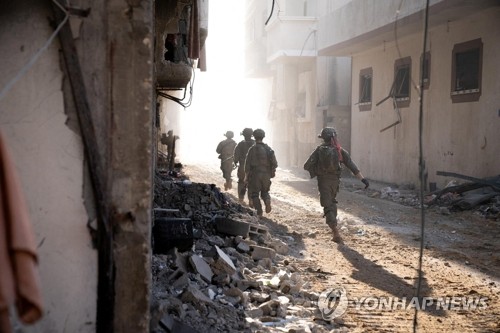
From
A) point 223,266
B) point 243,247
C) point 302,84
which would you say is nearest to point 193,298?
point 223,266

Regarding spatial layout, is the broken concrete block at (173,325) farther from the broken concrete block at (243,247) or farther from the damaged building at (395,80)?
the damaged building at (395,80)

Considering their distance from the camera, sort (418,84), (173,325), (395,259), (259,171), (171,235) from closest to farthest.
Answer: (173,325)
(171,235)
(395,259)
(259,171)
(418,84)

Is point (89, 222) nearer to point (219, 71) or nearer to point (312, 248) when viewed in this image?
point (312, 248)

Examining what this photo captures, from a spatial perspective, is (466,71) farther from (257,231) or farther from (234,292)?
(234,292)

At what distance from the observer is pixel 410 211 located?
11.4m

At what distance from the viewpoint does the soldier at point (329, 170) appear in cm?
831

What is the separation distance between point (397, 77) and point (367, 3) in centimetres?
240

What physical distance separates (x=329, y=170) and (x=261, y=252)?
2128mm

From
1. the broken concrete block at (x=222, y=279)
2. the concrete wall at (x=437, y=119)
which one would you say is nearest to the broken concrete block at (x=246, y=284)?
the broken concrete block at (x=222, y=279)

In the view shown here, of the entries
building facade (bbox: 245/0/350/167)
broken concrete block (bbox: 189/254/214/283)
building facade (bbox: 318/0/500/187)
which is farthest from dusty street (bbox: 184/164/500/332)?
building facade (bbox: 245/0/350/167)

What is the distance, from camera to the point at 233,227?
7.29m

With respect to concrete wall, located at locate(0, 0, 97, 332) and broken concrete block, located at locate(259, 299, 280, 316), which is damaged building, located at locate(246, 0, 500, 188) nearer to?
broken concrete block, located at locate(259, 299, 280, 316)

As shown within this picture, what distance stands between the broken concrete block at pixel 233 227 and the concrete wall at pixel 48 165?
4157 mm

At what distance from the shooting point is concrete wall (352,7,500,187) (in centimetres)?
1201
